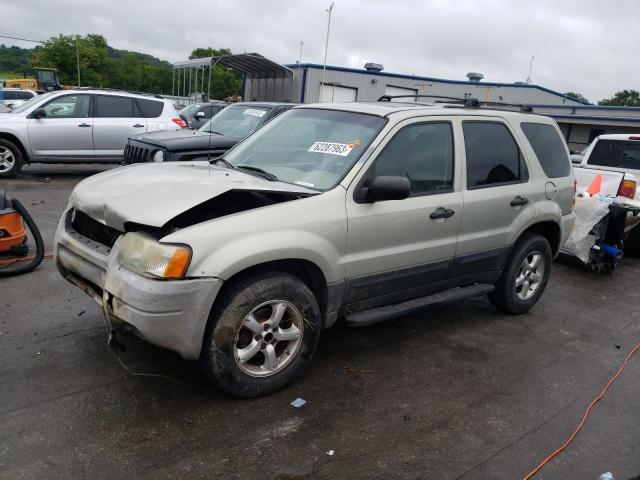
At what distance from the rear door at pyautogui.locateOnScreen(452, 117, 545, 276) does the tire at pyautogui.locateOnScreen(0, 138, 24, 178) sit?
30.7 feet

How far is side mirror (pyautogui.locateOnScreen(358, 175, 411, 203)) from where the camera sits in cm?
342

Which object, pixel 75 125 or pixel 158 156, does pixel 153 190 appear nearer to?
pixel 158 156

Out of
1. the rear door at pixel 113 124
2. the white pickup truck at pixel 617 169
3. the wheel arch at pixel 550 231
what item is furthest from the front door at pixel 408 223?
the rear door at pixel 113 124

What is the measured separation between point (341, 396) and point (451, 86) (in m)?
31.7

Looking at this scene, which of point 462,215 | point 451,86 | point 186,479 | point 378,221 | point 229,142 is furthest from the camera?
point 451,86

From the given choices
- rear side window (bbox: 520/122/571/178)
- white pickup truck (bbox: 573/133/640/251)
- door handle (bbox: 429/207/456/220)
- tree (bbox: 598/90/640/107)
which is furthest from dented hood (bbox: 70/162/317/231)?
tree (bbox: 598/90/640/107)

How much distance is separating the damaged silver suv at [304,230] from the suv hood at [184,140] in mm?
3307

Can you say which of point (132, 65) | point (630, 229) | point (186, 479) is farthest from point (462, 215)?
point (132, 65)

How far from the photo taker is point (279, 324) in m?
3.39

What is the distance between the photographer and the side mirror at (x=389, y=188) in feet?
11.2

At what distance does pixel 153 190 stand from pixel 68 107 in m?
8.70

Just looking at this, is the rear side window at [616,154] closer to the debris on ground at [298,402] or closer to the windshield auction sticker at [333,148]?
the windshield auction sticker at [333,148]

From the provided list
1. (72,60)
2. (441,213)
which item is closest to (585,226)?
(441,213)

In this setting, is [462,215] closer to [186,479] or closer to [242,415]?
[242,415]
